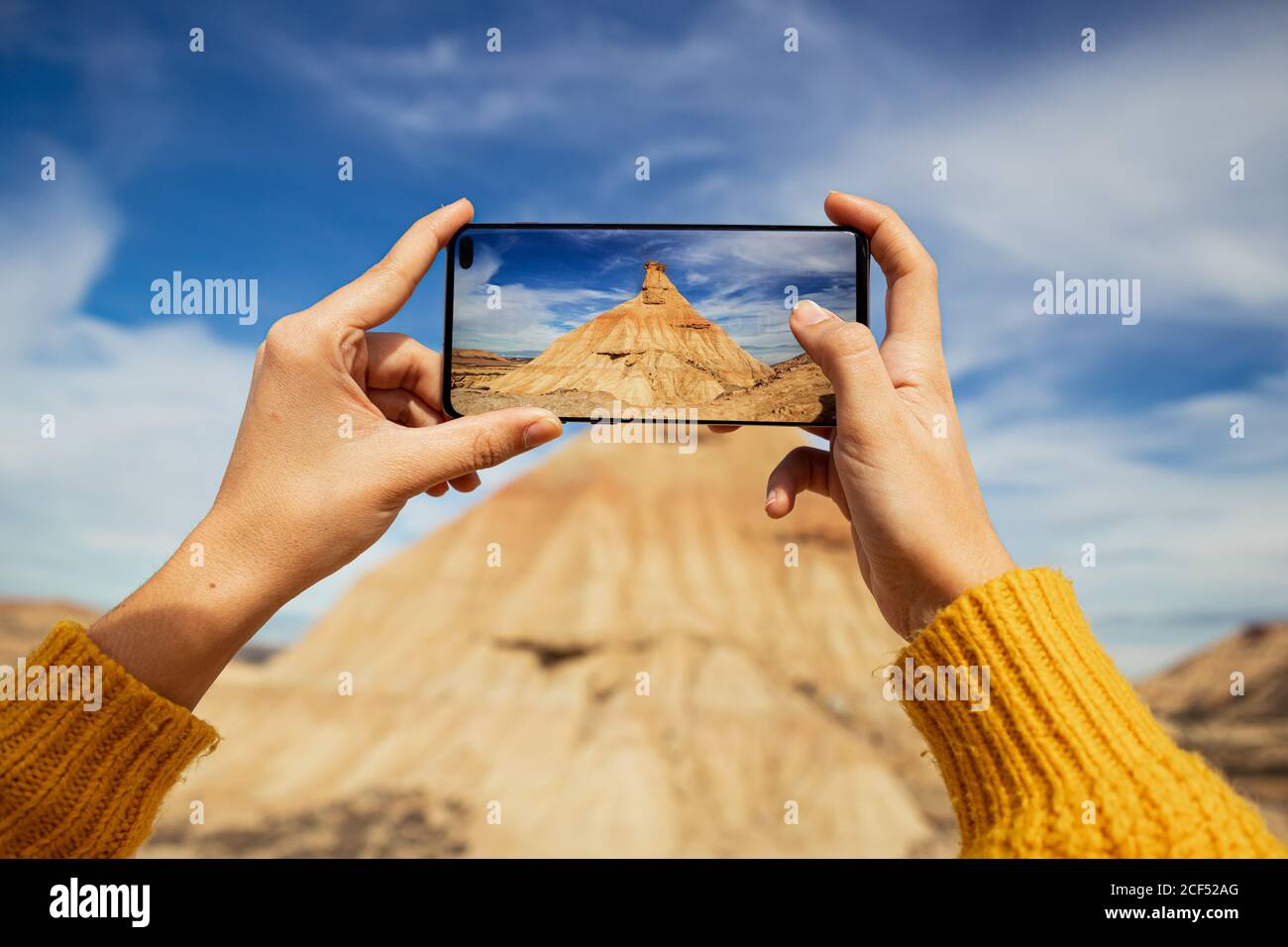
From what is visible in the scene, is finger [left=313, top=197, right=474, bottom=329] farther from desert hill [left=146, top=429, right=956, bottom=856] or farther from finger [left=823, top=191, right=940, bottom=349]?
desert hill [left=146, top=429, right=956, bottom=856]

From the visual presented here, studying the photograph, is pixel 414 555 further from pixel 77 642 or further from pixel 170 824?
pixel 77 642

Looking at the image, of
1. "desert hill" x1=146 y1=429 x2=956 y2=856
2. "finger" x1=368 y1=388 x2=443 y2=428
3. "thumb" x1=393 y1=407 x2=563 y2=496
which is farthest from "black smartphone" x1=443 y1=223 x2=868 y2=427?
"desert hill" x1=146 y1=429 x2=956 y2=856

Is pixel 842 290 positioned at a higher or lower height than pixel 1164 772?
higher

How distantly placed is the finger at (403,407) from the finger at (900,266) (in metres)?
1.38

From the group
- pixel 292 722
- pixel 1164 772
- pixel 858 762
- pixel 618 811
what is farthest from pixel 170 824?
pixel 1164 772

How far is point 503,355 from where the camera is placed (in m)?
2.44

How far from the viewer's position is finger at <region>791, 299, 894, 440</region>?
2.01m

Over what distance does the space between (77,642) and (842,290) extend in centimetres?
203

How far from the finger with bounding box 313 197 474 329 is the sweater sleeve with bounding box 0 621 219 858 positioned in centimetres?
99

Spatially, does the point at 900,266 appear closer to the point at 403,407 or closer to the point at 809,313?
the point at 809,313

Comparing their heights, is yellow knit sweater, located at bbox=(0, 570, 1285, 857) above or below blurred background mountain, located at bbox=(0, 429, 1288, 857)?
above

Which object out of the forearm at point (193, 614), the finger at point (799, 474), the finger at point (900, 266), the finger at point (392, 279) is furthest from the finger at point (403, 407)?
the finger at point (900, 266)

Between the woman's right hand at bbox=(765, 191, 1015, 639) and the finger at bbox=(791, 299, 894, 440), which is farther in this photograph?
the finger at bbox=(791, 299, 894, 440)

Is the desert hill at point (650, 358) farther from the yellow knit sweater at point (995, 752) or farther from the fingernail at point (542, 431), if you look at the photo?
the yellow knit sweater at point (995, 752)
